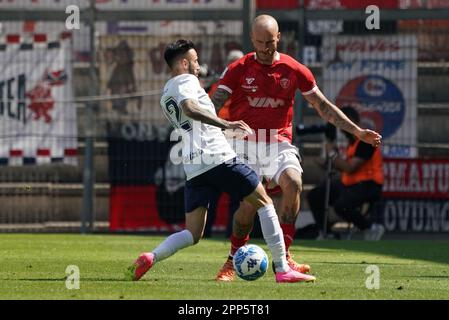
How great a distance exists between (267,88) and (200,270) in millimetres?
1617

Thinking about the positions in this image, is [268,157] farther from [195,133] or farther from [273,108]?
[195,133]

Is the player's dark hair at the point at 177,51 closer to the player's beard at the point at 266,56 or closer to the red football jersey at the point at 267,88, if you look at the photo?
the player's beard at the point at 266,56

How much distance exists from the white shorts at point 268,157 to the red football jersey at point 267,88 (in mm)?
82

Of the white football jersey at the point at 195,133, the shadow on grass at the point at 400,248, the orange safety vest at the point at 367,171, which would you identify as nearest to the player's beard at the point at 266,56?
the white football jersey at the point at 195,133

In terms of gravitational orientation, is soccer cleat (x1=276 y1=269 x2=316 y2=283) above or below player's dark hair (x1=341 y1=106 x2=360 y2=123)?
below

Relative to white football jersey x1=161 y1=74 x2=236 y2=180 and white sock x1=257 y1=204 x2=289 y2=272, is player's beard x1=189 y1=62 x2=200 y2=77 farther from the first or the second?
white sock x1=257 y1=204 x2=289 y2=272

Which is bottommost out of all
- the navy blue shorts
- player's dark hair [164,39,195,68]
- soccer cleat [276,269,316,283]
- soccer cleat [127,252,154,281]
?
soccer cleat [276,269,316,283]

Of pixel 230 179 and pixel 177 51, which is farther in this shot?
pixel 177 51

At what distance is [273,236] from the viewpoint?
10500 mm

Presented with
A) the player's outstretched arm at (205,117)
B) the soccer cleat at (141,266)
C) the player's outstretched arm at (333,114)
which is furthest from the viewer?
the player's outstretched arm at (333,114)

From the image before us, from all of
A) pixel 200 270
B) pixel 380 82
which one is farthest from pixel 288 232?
pixel 380 82

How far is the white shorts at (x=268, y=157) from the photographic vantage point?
38.1 ft

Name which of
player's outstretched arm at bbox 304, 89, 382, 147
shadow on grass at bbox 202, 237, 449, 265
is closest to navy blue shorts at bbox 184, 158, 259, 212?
player's outstretched arm at bbox 304, 89, 382, 147

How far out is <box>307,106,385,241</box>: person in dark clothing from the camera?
18625 mm
